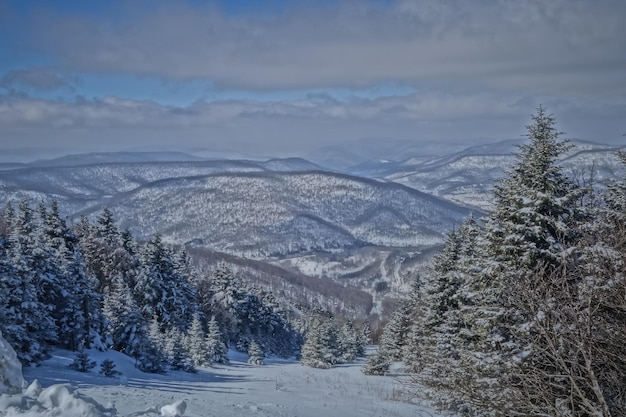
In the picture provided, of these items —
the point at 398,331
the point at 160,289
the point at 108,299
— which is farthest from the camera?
the point at 160,289

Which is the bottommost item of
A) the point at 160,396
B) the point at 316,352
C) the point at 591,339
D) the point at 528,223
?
the point at 316,352

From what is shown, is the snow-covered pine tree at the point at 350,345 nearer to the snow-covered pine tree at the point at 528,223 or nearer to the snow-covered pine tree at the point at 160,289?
the snow-covered pine tree at the point at 160,289

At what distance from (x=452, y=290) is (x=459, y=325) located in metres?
2.16

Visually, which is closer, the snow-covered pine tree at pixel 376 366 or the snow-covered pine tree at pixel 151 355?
the snow-covered pine tree at pixel 151 355

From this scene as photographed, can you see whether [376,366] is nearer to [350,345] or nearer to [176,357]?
[176,357]

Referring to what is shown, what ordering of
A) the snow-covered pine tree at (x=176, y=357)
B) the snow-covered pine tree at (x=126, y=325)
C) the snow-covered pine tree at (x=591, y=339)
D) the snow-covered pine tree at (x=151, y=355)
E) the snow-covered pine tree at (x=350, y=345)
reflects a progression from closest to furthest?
the snow-covered pine tree at (x=591, y=339), the snow-covered pine tree at (x=151, y=355), the snow-covered pine tree at (x=126, y=325), the snow-covered pine tree at (x=176, y=357), the snow-covered pine tree at (x=350, y=345)

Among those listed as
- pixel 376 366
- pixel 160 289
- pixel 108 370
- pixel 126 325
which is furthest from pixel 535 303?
pixel 160 289

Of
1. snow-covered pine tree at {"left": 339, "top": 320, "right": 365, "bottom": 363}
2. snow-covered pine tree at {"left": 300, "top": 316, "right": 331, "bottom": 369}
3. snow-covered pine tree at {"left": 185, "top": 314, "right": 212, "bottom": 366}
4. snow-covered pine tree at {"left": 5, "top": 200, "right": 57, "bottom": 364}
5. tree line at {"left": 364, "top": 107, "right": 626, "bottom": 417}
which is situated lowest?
snow-covered pine tree at {"left": 339, "top": 320, "right": 365, "bottom": 363}

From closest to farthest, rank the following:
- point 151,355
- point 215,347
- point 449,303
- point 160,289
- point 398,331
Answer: point 449,303
point 151,355
point 215,347
point 398,331
point 160,289

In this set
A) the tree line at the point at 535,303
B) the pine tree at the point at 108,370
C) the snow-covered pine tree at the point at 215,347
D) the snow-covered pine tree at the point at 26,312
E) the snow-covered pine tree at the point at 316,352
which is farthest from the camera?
the snow-covered pine tree at the point at 316,352

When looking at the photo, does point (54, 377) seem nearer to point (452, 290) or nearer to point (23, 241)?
point (23, 241)

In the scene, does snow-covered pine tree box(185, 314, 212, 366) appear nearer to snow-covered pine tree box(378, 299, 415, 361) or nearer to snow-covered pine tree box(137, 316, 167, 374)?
snow-covered pine tree box(137, 316, 167, 374)

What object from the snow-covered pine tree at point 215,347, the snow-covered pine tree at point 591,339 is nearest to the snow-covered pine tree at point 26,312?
the snow-covered pine tree at point 215,347

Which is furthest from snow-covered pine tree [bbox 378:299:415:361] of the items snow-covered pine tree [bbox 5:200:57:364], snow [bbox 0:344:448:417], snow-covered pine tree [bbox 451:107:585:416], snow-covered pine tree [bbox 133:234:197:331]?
snow-covered pine tree [bbox 5:200:57:364]
